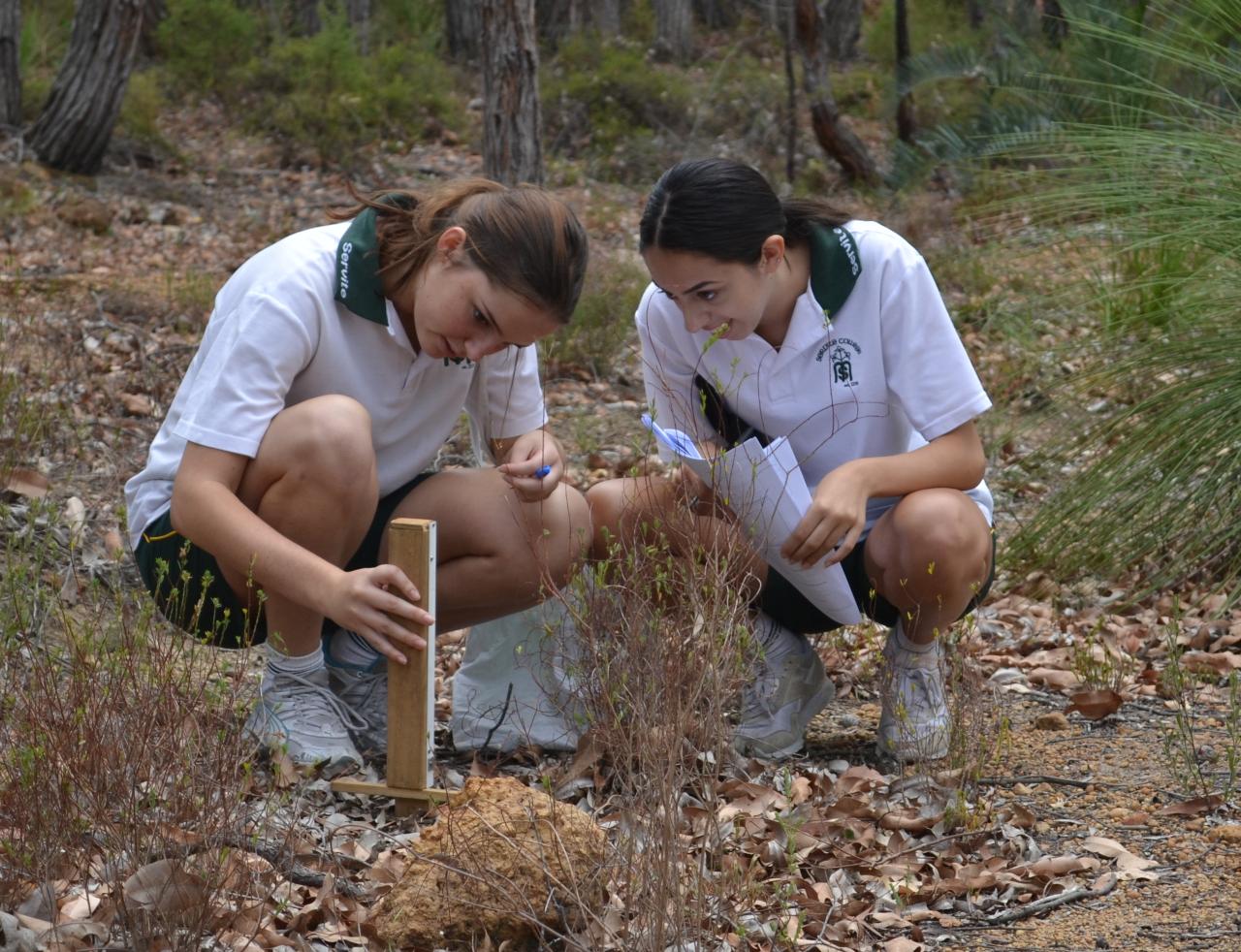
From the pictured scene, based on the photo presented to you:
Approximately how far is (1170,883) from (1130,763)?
1.81 ft

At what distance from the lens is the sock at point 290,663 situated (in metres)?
2.78

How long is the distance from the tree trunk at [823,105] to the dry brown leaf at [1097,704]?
7.96 metres

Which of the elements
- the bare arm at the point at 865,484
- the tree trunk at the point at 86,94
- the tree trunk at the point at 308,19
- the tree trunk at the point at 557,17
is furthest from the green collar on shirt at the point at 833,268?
the tree trunk at the point at 557,17

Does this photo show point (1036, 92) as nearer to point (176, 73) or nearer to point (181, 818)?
point (176, 73)

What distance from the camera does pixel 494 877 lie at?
2010 millimetres

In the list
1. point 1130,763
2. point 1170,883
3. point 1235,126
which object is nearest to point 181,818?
point 1170,883

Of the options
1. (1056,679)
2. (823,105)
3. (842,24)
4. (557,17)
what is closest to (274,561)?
(1056,679)

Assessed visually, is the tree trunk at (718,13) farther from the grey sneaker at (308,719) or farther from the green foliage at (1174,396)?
the grey sneaker at (308,719)

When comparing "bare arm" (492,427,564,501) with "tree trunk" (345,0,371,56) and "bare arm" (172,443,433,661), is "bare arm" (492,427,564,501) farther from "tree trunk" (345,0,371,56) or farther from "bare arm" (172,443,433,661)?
"tree trunk" (345,0,371,56)

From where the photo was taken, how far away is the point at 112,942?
6.21ft

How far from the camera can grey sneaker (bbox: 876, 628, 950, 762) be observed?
277cm

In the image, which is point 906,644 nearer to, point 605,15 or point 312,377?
point 312,377

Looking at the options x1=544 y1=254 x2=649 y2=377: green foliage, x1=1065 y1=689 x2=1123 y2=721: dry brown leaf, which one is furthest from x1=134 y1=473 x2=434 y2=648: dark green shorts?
x1=544 y1=254 x2=649 y2=377: green foliage

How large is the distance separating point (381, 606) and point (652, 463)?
2.90m
